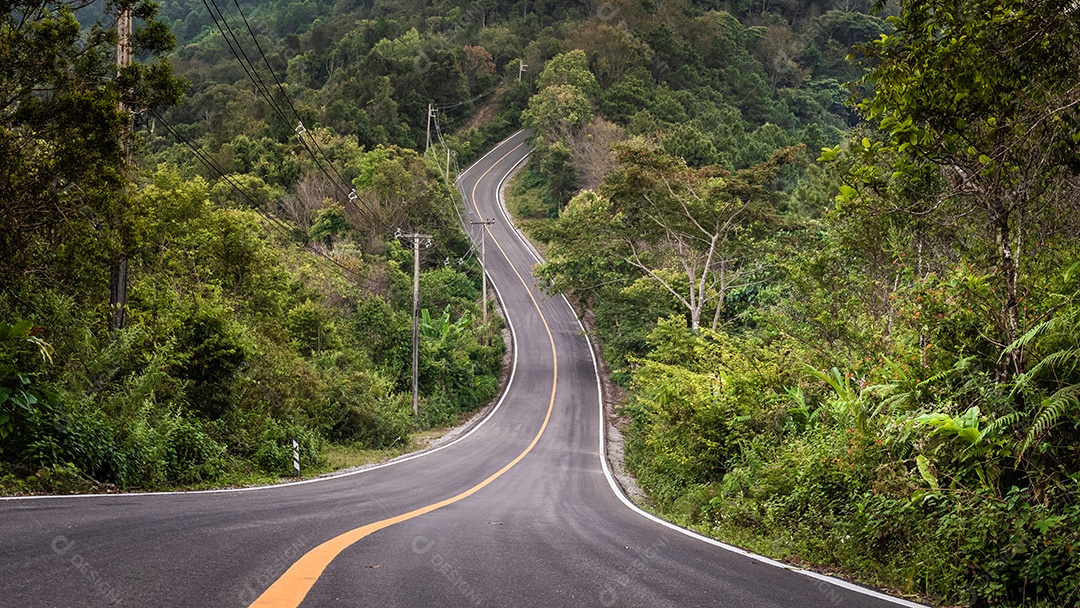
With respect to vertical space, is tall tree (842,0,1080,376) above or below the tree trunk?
above

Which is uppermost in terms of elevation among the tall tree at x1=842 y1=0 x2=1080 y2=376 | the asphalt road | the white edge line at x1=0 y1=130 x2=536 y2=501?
the tall tree at x1=842 y1=0 x2=1080 y2=376

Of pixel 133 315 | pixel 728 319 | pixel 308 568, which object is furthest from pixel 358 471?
pixel 728 319

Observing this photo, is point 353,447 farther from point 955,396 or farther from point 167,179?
point 955,396

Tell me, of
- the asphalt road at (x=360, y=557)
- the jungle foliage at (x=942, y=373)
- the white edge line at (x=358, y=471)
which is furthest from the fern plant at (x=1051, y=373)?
the white edge line at (x=358, y=471)

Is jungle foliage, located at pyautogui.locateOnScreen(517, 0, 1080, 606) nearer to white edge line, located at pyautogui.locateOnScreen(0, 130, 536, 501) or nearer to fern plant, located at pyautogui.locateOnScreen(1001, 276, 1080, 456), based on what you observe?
fern plant, located at pyautogui.locateOnScreen(1001, 276, 1080, 456)

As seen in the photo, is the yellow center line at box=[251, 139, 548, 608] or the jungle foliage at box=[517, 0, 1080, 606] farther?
the jungle foliage at box=[517, 0, 1080, 606]

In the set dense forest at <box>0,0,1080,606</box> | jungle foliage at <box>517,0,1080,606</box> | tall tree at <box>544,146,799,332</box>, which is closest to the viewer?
jungle foliage at <box>517,0,1080,606</box>

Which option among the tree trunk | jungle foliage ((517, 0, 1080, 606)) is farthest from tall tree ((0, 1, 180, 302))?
the tree trunk

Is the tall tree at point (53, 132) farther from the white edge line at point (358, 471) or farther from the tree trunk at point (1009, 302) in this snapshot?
the tree trunk at point (1009, 302)

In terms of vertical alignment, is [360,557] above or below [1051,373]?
below

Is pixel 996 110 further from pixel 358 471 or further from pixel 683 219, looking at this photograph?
pixel 683 219

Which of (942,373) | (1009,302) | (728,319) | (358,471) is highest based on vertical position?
(1009,302)

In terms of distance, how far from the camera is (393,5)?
10106 centimetres

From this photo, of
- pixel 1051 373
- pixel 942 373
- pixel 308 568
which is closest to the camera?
pixel 308 568
